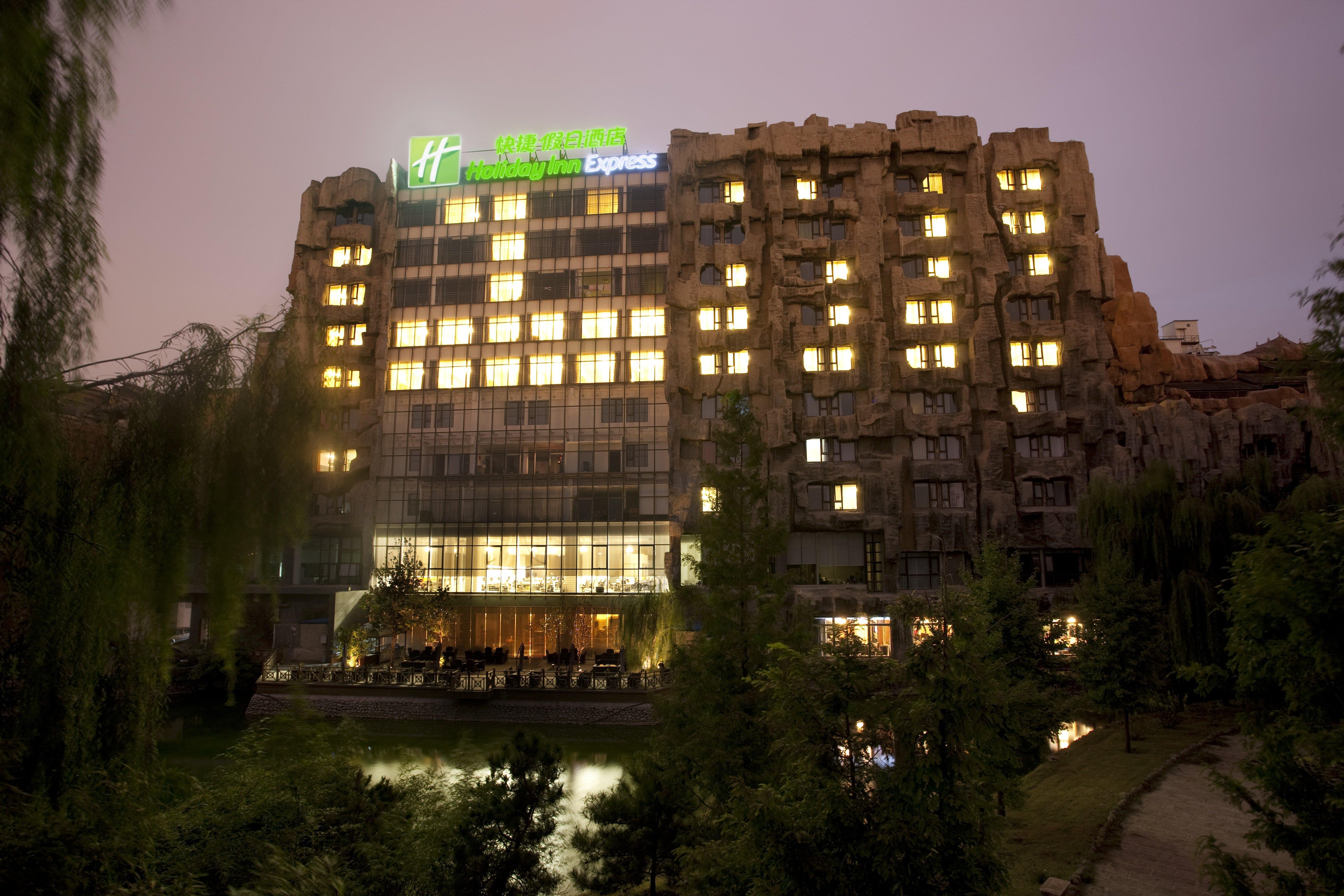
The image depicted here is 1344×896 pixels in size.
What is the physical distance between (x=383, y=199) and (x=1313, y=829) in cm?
6082

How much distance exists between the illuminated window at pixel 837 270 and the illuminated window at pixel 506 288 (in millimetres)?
21095

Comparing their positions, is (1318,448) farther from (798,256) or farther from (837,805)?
(837,805)

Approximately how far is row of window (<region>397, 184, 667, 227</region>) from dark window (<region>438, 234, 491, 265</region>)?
4.12 ft

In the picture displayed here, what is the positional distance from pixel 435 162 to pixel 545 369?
18.5 meters

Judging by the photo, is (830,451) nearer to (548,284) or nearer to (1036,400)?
(1036,400)

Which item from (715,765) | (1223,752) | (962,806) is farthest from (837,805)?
(1223,752)

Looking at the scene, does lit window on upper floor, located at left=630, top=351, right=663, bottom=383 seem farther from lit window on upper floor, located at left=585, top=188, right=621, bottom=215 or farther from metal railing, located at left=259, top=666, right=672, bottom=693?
metal railing, located at left=259, top=666, right=672, bottom=693

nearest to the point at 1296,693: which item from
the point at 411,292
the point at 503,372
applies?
the point at 503,372

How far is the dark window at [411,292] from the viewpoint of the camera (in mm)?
54875

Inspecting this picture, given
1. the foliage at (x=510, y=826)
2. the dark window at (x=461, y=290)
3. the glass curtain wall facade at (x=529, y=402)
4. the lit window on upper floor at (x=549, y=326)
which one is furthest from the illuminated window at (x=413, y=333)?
the foliage at (x=510, y=826)

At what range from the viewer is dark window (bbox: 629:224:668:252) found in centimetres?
5316

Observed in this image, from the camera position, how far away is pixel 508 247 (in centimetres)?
5488

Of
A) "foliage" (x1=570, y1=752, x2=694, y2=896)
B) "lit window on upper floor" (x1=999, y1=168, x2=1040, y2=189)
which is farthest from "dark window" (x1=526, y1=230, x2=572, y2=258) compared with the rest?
"foliage" (x1=570, y1=752, x2=694, y2=896)

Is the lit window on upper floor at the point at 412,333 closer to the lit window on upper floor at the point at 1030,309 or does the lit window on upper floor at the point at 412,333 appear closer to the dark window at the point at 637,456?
the dark window at the point at 637,456
